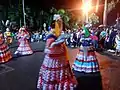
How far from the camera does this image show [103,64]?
8219 millimetres

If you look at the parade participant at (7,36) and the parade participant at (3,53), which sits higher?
the parade participant at (7,36)

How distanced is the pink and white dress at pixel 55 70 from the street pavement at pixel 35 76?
0.66 meters

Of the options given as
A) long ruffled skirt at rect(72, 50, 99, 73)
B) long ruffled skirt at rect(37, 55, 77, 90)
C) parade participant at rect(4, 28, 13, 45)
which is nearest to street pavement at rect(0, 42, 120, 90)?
long ruffled skirt at rect(72, 50, 99, 73)

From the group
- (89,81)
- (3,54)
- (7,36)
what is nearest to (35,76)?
(89,81)

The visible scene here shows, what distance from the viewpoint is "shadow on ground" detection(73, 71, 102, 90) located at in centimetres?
568

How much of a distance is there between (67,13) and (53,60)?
1325cm

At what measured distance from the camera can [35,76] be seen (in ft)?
21.9

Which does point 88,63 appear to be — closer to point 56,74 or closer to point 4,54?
point 56,74

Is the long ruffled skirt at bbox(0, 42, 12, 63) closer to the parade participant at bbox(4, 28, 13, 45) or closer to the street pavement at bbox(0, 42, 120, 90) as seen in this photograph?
the street pavement at bbox(0, 42, 120, 90)

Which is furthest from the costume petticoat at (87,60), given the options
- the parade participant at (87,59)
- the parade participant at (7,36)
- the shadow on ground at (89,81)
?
the parade participant at (7,36)

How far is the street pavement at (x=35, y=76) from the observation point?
5776 millimetres

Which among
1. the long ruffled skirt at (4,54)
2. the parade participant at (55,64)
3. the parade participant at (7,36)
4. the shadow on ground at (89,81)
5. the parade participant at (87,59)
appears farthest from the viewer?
the parade participant at (7,36)

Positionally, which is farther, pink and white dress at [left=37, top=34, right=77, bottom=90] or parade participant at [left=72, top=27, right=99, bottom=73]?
parade participant at [left=72, top=27, right=99, bottom=73]

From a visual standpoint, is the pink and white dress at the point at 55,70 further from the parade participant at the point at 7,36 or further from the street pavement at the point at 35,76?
the parade participant at the point at 7,36
